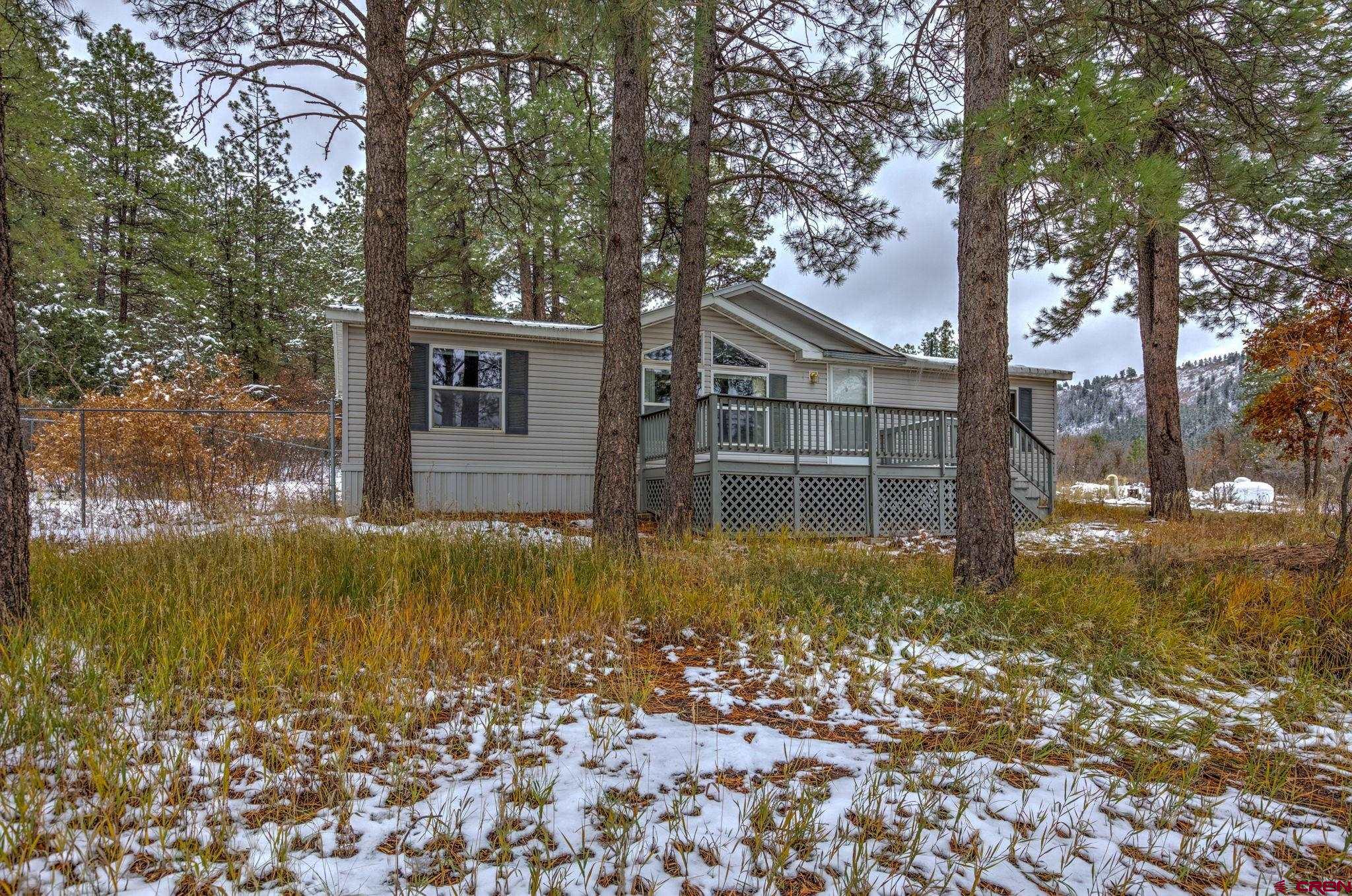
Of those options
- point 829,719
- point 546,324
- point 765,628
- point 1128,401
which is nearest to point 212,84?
point 546,324

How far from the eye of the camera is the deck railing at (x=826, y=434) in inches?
410

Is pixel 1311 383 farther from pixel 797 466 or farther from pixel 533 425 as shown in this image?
pixel 533 425

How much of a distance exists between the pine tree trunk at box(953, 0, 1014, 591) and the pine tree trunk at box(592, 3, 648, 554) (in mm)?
2758

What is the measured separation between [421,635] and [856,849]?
7.60 feet

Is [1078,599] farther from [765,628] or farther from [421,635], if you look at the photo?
[421,635]

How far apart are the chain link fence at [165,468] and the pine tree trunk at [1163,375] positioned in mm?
12441

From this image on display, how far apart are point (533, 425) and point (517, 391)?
2.22 ft

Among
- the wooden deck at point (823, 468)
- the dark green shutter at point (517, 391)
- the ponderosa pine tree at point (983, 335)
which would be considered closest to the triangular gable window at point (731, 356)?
the wooden deck at point (823, 468)

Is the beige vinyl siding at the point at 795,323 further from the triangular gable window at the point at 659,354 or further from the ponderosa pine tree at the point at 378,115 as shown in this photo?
the ponderosa pine tree at the point at 378,115

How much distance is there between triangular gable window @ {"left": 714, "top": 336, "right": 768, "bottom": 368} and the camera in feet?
43.9

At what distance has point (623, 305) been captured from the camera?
6.24 meters

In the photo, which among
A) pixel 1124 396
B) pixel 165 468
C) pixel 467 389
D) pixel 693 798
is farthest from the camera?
pixel 1124 396

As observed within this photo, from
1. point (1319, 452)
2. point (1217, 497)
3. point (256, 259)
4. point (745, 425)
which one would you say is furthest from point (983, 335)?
point (256, 259)

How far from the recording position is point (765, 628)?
397cm
